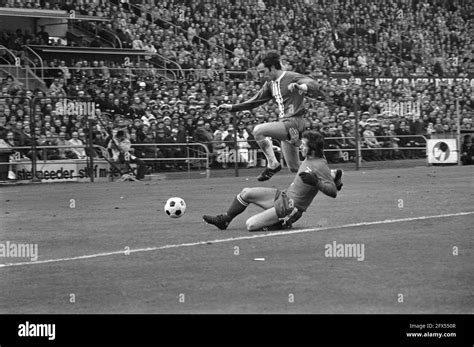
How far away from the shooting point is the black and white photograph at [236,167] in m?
8.36

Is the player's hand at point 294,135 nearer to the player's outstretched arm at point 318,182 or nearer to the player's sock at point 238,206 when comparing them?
the player's sock at point 238,206

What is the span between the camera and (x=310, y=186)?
41.6 feet

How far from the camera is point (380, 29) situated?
2068 inches

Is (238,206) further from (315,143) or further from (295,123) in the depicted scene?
(295,123)

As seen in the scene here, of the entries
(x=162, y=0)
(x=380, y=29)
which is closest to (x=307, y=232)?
(x=162, y=0)

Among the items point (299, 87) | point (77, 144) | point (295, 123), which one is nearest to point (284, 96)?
point (295, 123)

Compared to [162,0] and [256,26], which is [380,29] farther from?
[162,0]

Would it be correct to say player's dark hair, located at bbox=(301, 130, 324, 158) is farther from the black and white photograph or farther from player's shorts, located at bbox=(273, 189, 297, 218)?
player's shorts, located at bbox=(273, 189, 297, 218)

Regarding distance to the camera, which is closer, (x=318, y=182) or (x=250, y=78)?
(x=318, y=182)

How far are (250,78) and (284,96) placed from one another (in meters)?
21.6

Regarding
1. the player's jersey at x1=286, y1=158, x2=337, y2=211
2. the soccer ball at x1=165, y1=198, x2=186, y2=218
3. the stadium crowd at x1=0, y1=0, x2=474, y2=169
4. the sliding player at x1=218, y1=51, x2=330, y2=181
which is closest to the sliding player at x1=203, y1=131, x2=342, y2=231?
the player's jersey at x1=286, y1=158, x2=337, y2=211

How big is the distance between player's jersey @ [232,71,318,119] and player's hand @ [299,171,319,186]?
5228 millimetres

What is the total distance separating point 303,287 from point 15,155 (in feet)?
65.5

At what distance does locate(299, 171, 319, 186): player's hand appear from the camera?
12383mm
